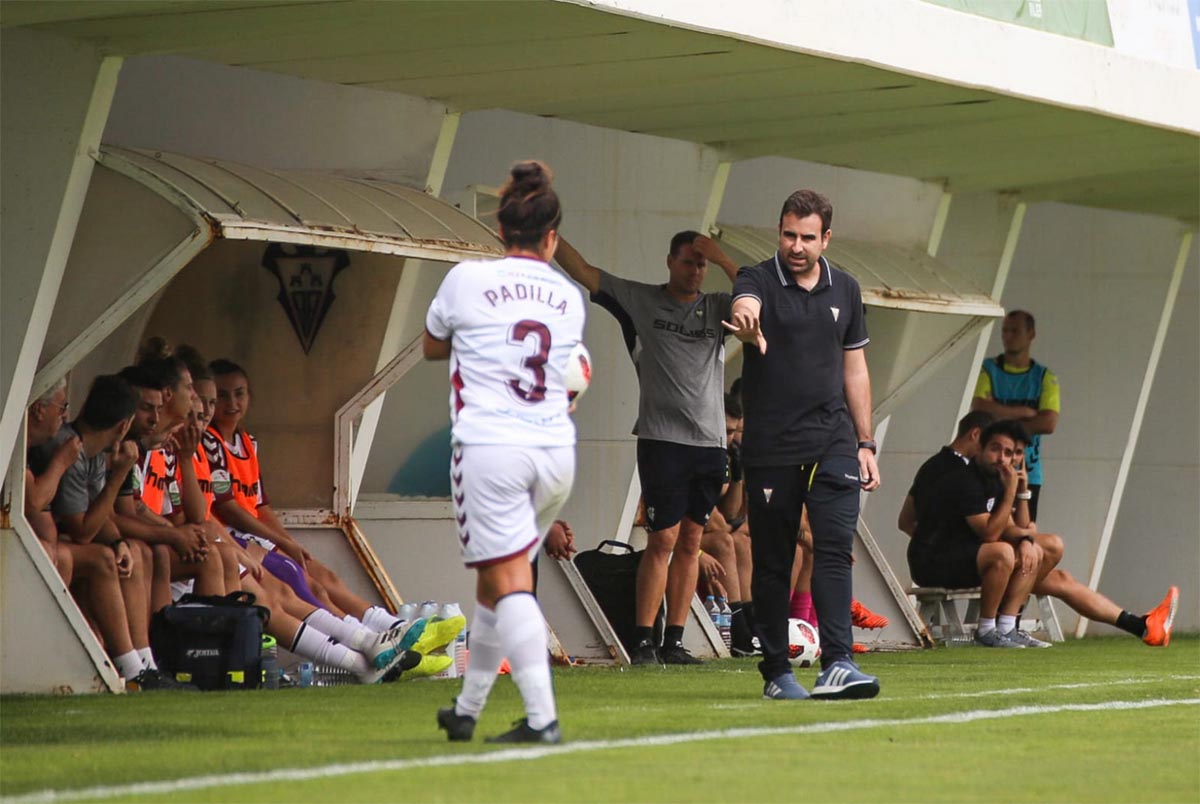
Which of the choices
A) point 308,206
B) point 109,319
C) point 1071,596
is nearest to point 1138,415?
point 1071,596

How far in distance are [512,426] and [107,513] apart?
3345mm

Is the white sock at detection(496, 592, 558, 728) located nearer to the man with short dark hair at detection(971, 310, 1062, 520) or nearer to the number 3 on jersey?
the number 3 on jersey

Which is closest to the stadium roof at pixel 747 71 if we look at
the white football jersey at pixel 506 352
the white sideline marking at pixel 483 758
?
the white football jersey at pixel 506 352

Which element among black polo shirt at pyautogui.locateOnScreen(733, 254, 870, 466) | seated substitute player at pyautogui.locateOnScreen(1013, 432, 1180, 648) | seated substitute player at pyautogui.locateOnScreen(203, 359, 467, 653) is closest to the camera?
black polo shirt at pyautogui.locateOnScreen(733, 254, 870, 466)

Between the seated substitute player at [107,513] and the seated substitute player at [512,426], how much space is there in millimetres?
2905

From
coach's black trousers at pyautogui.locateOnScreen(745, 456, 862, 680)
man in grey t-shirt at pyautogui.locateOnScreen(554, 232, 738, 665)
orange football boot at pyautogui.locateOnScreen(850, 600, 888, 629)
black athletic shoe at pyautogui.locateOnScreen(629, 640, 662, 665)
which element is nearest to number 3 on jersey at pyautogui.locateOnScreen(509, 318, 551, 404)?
coach's black trousers at pyautogui.locateOnScreen(745, 456, 862, 680)

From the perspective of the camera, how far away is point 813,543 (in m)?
8.45

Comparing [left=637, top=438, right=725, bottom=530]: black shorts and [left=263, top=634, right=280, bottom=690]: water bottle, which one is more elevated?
[left=637, top=438, right=725, bottom=530]: black shorts

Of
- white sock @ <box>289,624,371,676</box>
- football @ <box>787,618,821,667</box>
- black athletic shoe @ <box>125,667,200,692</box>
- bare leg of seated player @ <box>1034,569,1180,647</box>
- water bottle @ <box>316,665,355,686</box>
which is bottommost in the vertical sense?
black athletic shoe @ <box>125,667,200,692</box>

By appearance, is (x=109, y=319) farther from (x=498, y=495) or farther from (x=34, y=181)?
(x=498, y=495)

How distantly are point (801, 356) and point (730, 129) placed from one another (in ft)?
12.3

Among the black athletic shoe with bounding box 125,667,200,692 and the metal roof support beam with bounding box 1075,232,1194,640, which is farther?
the metal roof support beam with bounding box 1075,232,1194,640

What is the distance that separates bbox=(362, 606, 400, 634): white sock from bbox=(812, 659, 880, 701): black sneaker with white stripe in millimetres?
2396

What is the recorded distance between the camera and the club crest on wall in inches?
444
